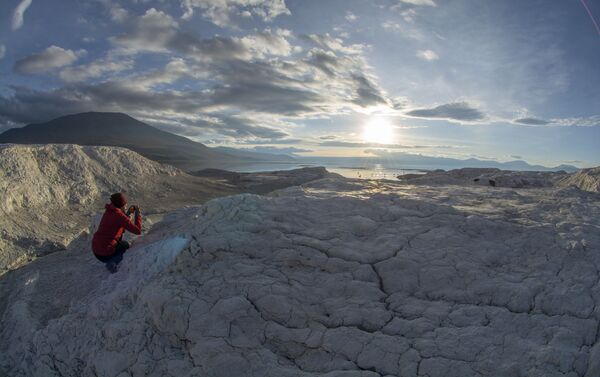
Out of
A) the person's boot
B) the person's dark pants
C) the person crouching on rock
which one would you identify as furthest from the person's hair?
the person's boot

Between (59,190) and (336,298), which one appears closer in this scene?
(336,298)

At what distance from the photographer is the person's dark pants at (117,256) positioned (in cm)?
538

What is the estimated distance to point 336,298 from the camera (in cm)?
384

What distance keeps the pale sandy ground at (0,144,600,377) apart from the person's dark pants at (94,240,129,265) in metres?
0.14

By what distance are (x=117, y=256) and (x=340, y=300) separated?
3.64 m

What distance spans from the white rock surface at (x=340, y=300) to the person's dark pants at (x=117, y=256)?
109mm

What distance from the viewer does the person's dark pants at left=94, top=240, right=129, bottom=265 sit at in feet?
17.7

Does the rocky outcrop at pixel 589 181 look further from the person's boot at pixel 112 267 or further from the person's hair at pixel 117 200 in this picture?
the person's boot at pixel 112 267

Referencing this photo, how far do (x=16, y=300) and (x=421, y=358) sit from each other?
625 centimetres

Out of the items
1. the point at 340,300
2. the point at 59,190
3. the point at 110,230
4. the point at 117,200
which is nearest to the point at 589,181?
the point at 340,300

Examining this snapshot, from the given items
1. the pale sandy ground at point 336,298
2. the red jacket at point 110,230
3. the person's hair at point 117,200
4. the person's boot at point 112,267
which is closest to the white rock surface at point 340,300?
the pale sandy ground at point 336,298

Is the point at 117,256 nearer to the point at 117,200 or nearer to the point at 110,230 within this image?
the point at 110,230

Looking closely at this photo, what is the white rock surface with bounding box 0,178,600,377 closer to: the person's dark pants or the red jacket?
the person's dark pants

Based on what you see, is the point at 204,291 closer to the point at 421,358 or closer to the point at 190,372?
the point at 190,372
